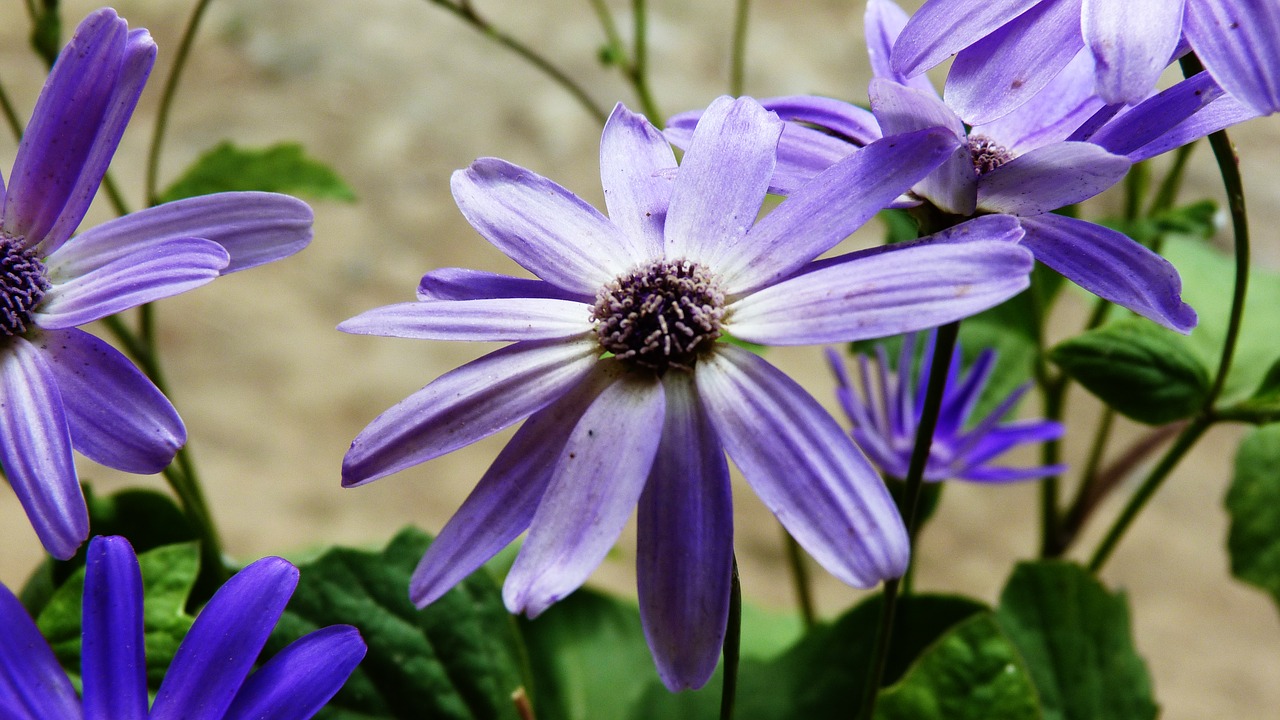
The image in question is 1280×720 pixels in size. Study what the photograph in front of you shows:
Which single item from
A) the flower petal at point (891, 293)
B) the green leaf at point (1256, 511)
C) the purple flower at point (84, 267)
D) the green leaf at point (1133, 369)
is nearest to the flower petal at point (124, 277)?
the purple flower at point (84, 267)

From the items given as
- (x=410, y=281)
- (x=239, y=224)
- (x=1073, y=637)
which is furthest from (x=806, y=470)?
(x=410, y=281)

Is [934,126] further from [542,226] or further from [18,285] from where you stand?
[18,285]

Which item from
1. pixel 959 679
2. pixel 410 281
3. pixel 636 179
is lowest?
pixel 959 679

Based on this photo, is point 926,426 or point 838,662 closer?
point 926,426

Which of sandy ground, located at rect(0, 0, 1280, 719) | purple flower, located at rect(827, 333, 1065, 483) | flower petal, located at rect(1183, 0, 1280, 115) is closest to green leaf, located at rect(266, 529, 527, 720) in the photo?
purple flower, located at rect(827, 333, 1065, 483)

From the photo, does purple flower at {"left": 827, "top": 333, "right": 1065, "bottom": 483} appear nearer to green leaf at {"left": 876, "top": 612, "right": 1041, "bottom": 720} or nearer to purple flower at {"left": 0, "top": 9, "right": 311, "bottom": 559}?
green leaf at {"left": 876, "top": 612, "right": 1041, "bottom": 720}

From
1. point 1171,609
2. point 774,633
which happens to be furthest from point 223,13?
point 1171,609

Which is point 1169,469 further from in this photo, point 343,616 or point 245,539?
point 245,539
